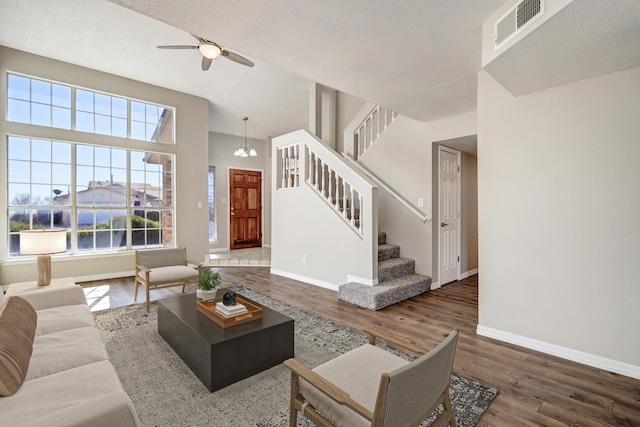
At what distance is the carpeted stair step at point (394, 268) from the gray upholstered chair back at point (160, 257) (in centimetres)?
282

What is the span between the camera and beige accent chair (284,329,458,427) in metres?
1.05

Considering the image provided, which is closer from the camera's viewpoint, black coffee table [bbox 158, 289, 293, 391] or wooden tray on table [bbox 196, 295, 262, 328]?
black coffee table [bbox 158, 289, 293, 391]

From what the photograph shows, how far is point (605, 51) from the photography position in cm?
200

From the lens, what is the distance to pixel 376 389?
140 cm

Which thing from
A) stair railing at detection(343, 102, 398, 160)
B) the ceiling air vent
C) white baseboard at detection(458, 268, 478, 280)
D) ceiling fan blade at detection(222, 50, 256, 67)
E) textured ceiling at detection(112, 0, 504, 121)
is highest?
ceiling fan blade at detection(222, 50, 256, 67)

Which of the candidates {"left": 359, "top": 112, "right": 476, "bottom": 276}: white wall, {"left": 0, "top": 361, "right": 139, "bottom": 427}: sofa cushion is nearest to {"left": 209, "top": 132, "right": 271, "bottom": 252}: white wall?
{"left": 359, "top": 112, "right": 476, "bottom": 276}: white wall

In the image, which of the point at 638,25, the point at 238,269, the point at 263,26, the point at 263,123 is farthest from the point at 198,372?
the point at 263,123

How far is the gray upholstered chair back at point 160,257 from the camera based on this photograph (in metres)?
4.02

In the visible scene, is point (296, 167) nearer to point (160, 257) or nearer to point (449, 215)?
point (160, 257)

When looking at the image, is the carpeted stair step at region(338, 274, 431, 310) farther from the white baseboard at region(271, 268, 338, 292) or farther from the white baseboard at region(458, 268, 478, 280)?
the white baseboard at region(458, 268, 478, 280)

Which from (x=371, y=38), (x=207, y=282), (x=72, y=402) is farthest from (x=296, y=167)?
(x=72, y=402)

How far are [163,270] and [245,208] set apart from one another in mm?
4673

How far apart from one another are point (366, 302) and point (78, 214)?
4.84 meters

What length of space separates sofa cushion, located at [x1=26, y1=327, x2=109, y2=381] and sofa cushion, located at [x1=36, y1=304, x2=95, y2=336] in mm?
94
